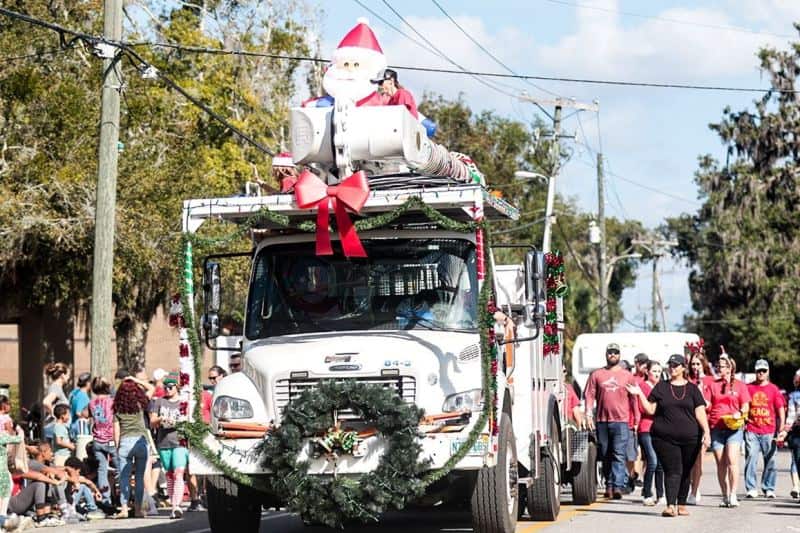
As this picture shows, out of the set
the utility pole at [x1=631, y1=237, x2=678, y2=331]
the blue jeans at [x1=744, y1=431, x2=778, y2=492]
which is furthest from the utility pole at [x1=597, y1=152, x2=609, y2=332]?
the blue jeans at [x1=744, y1=431, x2=778, y2=492]

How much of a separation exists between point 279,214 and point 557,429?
16.5ft

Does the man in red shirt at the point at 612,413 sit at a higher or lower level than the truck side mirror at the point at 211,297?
lower

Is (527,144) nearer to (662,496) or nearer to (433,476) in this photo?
(662,496)

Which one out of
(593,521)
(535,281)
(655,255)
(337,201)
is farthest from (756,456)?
(655,255)

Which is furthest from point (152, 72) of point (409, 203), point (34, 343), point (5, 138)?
point (34, 343)

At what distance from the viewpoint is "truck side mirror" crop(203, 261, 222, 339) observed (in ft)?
40.5

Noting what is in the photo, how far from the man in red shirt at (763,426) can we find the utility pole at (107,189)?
8.88 m

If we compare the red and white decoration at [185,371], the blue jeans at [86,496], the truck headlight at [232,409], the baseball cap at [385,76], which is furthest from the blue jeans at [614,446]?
the truck headlight at [232,409]

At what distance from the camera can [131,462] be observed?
17984 mm

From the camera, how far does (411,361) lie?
37.2 feet

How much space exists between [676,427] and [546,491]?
1.79 m

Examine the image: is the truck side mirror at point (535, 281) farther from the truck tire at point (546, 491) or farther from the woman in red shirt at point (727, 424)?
the woman in red shirt at point (727, 424)

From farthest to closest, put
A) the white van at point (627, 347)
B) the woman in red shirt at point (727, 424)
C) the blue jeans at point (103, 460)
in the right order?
the white van at point (627, 347)
the blue jeans at point (103, 460)
the woman in red shirt at point (727, 424)

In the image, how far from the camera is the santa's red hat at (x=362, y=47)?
42.0ft
